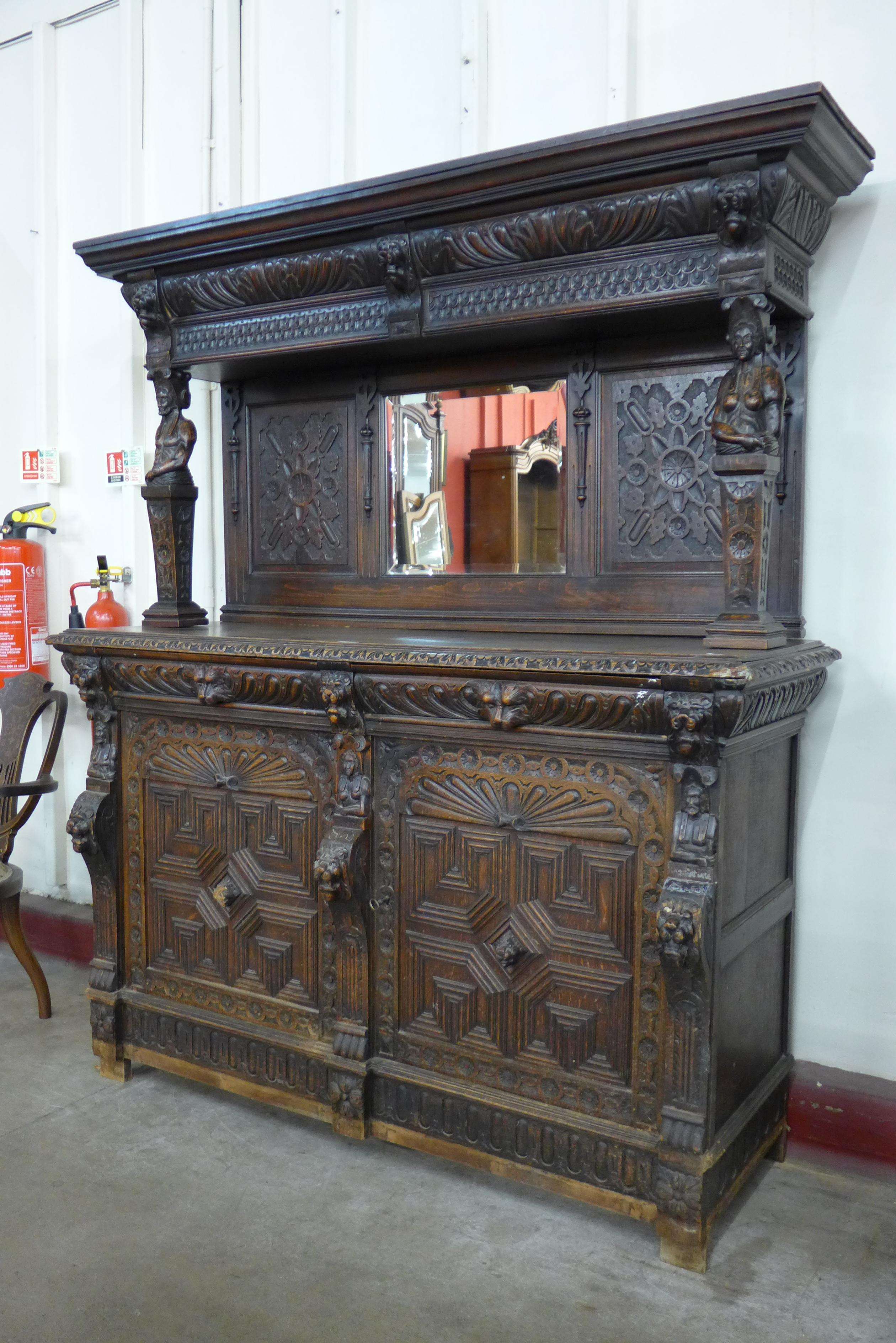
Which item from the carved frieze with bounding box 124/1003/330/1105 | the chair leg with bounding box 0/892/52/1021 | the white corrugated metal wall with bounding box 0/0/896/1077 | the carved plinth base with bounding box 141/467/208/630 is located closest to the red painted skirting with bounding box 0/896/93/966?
the white corrugated metal wall with bounding box 0/0/896/1077

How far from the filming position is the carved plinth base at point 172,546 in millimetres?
3266

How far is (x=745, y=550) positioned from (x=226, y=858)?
163cm

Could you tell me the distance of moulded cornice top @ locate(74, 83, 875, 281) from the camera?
87.7 inches

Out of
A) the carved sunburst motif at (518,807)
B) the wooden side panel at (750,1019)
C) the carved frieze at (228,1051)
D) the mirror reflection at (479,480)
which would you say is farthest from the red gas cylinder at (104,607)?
the wooden side panel at (750,1019)

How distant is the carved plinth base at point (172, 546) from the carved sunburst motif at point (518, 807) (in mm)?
1038

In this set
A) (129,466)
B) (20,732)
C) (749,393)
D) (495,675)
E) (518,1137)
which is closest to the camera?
(749,393)

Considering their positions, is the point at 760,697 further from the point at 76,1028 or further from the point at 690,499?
the point at 76,1028

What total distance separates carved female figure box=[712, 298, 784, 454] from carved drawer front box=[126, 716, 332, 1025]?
1.27 metres

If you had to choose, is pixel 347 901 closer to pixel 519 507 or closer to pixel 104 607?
pixel 519 507

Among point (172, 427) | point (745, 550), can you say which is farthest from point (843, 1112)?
point (172, 427)

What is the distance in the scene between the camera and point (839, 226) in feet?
9.11

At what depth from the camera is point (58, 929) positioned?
432 centimetres

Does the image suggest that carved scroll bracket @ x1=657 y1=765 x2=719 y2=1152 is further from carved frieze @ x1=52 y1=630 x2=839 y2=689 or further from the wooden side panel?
carved frieze @ x1=52 y1=630 x2=839 y2=689

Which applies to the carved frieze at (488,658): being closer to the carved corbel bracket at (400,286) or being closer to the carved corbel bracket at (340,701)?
the carved corbel bracket at (340,701)
